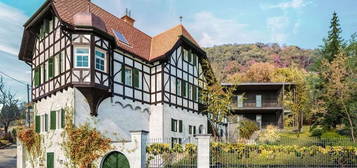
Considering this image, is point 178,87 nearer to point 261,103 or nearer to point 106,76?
point 106,76

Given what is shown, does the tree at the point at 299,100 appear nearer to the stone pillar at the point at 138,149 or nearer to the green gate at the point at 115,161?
the stone pillar at the point at 138,149

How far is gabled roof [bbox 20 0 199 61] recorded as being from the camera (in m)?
20.7

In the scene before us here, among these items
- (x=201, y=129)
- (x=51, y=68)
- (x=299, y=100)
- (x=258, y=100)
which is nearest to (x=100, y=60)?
(x=51, y=68)

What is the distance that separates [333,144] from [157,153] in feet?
34.6

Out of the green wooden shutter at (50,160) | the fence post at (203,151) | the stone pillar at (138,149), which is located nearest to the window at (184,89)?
the fence post at (203,151)

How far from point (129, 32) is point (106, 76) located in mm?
6982

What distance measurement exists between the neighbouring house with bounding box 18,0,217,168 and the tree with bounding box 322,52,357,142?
11789 millimetres

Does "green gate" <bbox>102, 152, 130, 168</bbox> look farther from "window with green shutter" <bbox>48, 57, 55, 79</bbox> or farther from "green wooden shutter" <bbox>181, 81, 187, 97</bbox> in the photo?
"green wooden shutter" <bbox>181, 81, 187, 97</bbox>

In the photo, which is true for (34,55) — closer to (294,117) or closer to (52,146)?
(52,146)

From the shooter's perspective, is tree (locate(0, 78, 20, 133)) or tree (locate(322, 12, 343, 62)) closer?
tree (locate(322, 12, 343, 62))

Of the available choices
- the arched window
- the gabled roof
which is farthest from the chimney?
the arched window

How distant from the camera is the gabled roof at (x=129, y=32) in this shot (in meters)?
20.7

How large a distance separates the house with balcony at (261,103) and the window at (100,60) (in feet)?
75.6

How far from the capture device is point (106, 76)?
20453 mm
